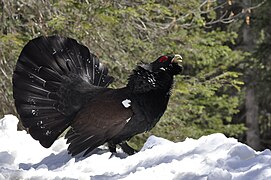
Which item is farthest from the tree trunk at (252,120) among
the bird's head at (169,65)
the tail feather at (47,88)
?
the bird's head at (169,65)

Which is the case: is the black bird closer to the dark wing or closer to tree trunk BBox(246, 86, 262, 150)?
the dark wing

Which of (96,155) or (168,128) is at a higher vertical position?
(96,155)

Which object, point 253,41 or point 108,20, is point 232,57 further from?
point 108,20

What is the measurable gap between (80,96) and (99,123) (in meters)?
0.63

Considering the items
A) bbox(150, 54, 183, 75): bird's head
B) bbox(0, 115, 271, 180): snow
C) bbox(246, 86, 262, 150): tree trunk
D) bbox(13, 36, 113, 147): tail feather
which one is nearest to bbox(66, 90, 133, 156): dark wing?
bbox(0, 115, 271, 180): snow

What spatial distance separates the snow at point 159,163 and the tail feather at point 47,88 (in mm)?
290

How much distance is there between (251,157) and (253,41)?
16819 mm

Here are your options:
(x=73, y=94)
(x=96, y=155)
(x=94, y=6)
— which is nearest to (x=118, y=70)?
(x=94, y=6)

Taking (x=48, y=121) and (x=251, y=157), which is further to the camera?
(x=48, y=121)

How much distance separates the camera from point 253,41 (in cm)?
2072

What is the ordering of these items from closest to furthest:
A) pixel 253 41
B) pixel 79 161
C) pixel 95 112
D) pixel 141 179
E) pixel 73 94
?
pixel 141 179
pixel 79 161
pixel 95 112
pixel 73 94
pixel 253 41

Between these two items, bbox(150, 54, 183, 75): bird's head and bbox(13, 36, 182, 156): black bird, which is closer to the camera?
bbox(13, 36, 182, 156): black bird

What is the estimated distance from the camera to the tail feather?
6016 mm

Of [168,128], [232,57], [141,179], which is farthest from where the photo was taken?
[232,57]
